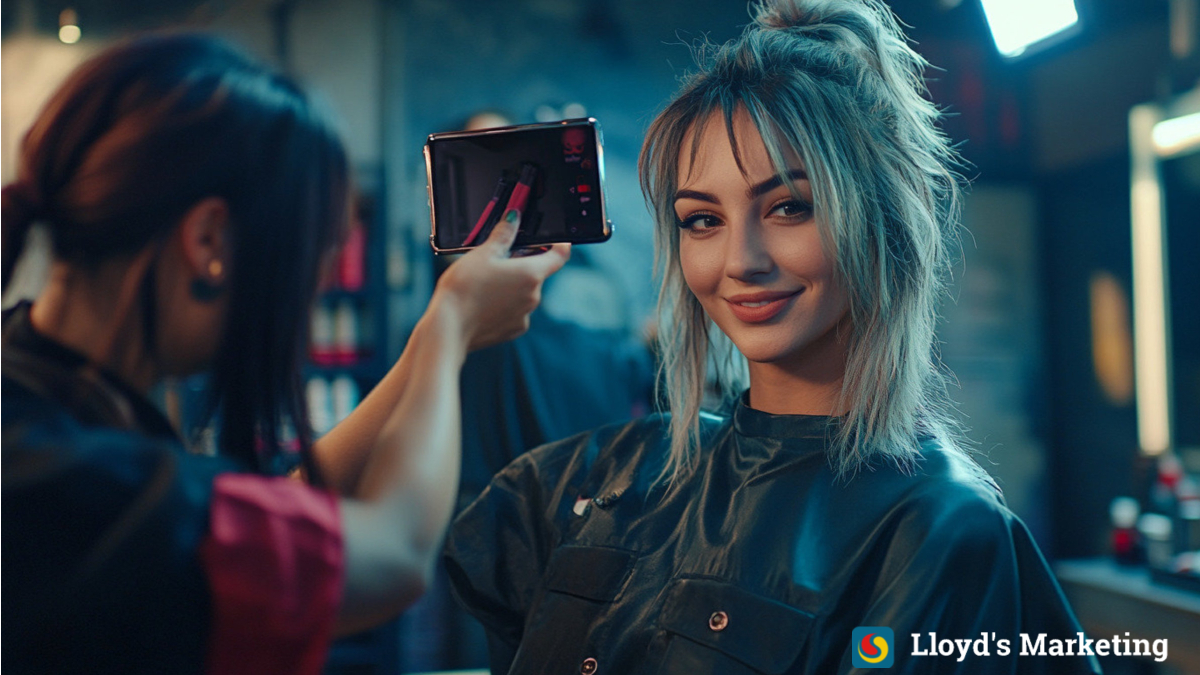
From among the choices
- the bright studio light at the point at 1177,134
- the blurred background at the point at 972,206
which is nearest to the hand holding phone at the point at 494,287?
the blurred background at the point at 972,206

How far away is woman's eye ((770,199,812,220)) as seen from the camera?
110 centimetres

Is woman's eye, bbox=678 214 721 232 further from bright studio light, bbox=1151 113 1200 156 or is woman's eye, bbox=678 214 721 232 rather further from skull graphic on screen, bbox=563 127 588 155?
bright studio light, bbox=1151 113 1200 156

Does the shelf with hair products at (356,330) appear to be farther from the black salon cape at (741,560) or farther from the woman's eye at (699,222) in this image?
the woman's eye at (699,222)

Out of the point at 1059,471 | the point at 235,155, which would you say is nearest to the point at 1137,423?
the point at 1059,471

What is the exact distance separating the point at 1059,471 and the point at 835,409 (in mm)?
3406

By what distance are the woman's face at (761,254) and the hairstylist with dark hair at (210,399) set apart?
486 mm

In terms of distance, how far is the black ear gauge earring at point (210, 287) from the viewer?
2.25 ft

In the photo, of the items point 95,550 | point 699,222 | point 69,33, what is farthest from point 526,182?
point 69,33

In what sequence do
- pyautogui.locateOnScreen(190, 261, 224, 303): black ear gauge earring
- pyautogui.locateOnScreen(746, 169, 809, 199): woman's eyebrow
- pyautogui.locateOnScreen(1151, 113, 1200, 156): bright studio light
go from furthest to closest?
pyautogui.locateOnScreen(1151, 113, 1200, 156): bright studio light, pyautogui.locateOnScreen(746, 169, 809, 199): woman's eyebrow, pyautogui.locateOnScreen(190, 261, 224, 303): black ear gauge earring

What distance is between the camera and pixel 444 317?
80 cm

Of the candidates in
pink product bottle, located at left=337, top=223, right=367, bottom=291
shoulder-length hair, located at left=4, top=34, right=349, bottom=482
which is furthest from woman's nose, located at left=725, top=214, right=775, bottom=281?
pink product bottle, located at left=337, top=223, right=367, bottom=291

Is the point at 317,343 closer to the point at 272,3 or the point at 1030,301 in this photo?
the point at 272,3

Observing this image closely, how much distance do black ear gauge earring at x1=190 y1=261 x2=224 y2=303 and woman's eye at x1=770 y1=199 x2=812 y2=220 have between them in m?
0.68

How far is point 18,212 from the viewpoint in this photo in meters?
0.67
